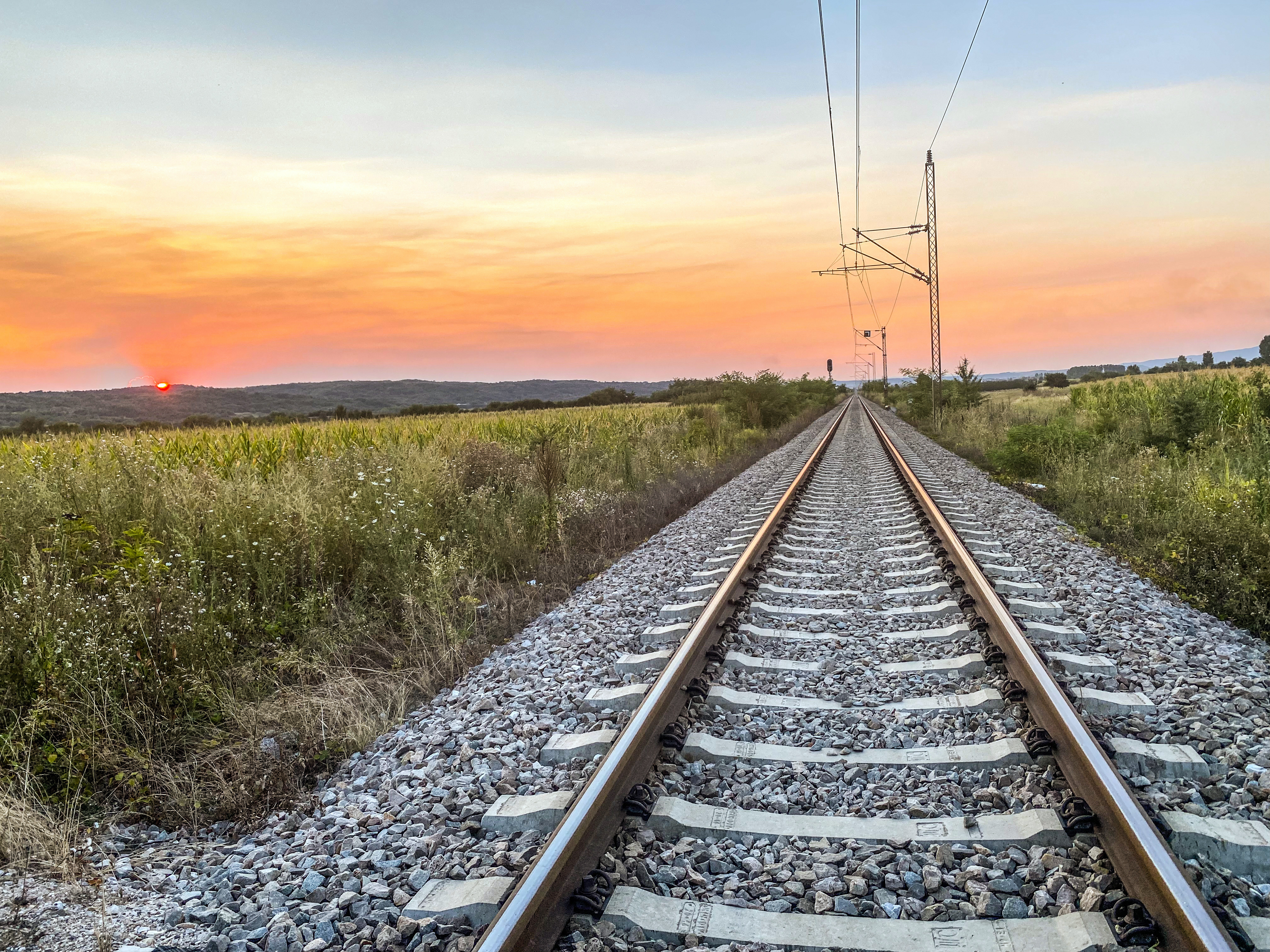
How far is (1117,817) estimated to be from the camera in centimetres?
276

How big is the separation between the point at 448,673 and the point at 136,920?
242 centimetres

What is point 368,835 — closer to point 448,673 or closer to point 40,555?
point 448,673

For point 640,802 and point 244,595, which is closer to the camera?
point 640,802

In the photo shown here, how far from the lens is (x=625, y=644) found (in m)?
5.50

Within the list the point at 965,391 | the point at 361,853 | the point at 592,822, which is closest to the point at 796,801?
the point at 592,822

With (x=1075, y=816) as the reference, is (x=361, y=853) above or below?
below

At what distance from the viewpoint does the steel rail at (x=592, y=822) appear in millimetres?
2400

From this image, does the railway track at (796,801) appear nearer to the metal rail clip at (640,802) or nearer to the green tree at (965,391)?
the metal rail clip at (640,802)

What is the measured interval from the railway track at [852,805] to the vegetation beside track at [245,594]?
1569 mm

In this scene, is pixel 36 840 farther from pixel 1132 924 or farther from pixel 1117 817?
pixel 1117 817

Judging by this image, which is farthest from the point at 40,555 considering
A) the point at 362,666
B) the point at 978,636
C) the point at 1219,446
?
the point at 1219,446

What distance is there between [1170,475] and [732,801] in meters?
9.76

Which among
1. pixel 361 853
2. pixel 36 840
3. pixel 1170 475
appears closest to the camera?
pixel 361 853

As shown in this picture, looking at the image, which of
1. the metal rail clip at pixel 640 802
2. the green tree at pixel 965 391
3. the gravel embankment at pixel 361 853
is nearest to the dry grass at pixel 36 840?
the gravel embankment at pixel 361 853
